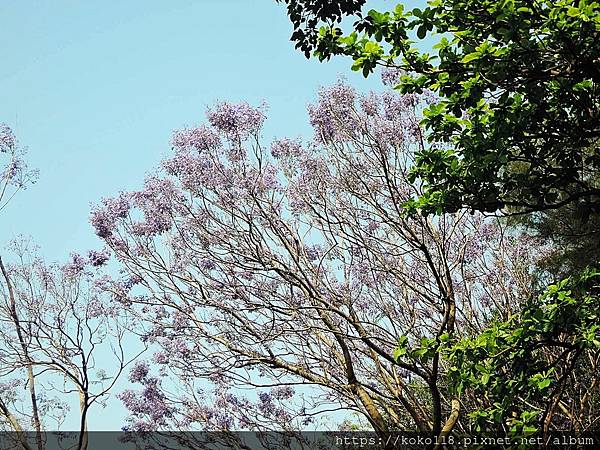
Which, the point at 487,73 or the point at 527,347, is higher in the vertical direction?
the point at 487,73

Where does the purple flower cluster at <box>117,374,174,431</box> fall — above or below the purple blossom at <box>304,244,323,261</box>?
below

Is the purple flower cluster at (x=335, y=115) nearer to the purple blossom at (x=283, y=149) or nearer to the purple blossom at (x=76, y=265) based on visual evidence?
the purple blossom at (x=283, y=149)

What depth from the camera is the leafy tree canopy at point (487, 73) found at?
13.9 ft

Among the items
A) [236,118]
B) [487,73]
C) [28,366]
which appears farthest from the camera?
[28,366]

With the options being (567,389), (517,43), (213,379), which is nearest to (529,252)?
(567,389)

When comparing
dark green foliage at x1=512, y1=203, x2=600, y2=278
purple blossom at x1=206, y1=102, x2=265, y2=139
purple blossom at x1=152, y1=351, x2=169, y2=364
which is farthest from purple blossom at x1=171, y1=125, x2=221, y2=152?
dark green foliage at x1=512, y1=203, x2=600, y2=278

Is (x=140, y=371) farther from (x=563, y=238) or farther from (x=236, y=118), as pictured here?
(x=563, y=238)

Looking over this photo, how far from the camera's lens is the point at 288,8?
194 inches

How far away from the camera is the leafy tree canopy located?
4250 mm

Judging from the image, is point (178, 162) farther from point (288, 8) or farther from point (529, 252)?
point (529, 252)

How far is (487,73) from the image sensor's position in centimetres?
436

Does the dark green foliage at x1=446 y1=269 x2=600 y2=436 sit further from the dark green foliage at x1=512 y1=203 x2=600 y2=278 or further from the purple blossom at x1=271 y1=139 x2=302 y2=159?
the dark green foliage at x1=512 y1=203 x2=600 y2=278

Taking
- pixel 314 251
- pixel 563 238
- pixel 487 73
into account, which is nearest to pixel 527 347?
pixel 487 73

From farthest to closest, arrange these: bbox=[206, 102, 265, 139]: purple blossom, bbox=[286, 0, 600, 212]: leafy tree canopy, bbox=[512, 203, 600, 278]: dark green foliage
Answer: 1. bbox=[512, 203, 600, 278]: dark green foliage
2. bbox=[206, 102, 265, 139]: purple blossom
3. bbox=[286, 0, 600, 212]: leafy tree canopy
